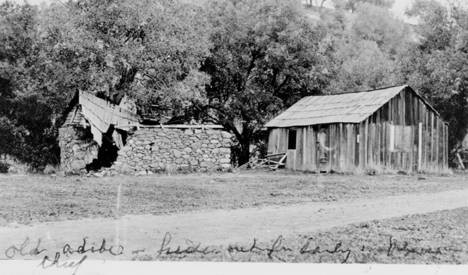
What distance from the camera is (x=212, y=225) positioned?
41.8 feet

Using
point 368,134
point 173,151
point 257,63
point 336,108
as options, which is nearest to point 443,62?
point 257,63

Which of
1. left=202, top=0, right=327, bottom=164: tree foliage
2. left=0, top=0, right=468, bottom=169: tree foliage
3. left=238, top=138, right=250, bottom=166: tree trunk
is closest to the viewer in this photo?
left=0, top=0, right=468, bottom=169: tree foliage

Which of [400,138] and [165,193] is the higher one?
[400,138]

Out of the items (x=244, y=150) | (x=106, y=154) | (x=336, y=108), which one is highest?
(x=336, y=108)

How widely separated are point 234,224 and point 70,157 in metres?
17.1

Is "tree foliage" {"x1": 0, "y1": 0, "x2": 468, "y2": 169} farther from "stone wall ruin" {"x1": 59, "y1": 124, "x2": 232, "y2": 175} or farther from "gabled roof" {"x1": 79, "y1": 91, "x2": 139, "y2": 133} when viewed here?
"stone wall ruin" {"x1": 59, "y1": 124, "x2": 232, "y2": 175}

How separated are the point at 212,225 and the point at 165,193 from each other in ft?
20.2

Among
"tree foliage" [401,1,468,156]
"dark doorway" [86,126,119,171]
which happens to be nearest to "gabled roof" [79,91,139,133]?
"dark doorway" [86,126,119,171]

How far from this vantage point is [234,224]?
42.4ft

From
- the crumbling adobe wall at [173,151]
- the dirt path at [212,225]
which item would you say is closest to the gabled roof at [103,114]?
the crumbling adobe wall at [173,151]

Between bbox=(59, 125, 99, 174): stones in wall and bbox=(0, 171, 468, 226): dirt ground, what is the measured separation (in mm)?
4328

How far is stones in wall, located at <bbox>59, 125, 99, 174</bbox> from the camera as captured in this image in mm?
28016

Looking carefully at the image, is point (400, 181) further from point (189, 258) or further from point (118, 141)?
point (189, 258)

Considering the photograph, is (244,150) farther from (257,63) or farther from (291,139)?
(291,139)
